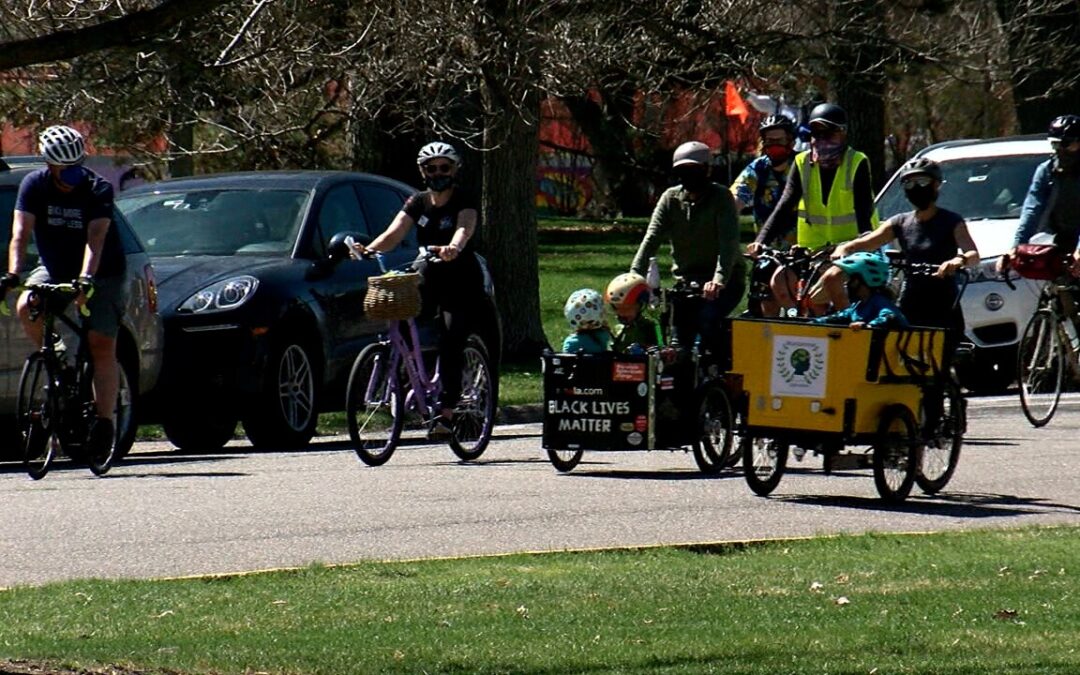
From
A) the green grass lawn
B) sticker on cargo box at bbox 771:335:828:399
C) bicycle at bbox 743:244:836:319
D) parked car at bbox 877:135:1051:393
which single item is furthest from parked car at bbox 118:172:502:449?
the green grass lawn

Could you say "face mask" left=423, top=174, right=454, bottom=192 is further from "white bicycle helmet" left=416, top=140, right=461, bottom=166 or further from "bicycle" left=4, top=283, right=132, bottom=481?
"bicycle" left=4, top=283, right=132, bottom=481

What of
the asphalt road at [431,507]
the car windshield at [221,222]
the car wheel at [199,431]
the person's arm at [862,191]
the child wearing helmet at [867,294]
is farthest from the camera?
the car windshield at [221,222]

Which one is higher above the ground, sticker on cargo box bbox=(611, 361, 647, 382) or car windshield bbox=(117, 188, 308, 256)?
car windshield bbox=(117, 188, 308, 256)

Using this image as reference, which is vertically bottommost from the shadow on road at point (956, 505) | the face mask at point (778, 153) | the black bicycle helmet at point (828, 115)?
the shadow on road at point (956, 505)

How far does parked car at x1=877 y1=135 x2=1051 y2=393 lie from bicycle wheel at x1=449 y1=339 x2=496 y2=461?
188 inches

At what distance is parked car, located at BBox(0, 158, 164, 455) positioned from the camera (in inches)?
493

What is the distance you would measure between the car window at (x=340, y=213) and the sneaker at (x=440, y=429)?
7.78 ft

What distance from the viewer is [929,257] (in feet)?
42.4

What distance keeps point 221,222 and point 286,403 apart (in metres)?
1.40

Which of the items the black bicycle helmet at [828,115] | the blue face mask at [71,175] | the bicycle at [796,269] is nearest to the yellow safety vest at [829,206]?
the bicycle at [796,269]

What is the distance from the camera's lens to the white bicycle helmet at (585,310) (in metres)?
12.3

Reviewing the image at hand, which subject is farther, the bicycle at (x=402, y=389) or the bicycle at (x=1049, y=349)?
the bicycle at (x=1049, y=349)

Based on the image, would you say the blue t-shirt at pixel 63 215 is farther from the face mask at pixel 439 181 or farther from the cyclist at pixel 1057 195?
the cyclist at pixel 1057 195

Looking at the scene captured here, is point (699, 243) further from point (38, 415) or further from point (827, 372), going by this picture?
point (38, 415)
